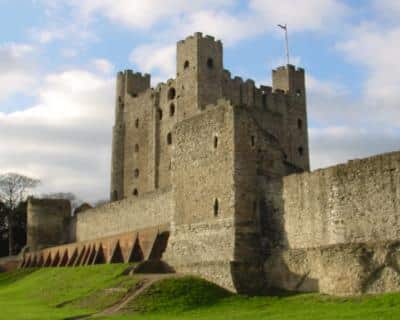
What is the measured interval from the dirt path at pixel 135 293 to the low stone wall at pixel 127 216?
28.6ft

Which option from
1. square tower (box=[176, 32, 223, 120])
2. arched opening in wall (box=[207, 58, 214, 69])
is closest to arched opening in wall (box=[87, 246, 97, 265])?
square tower (box=[176, 32, 223, 120])

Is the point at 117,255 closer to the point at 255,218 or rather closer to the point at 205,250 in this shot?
the point at 205,250

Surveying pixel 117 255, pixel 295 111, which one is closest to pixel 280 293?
pixel 117 255

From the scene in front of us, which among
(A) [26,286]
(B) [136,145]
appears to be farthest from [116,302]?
(B) [136,145]

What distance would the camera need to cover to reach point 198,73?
57.6 meters

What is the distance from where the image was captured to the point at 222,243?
30000 millimetres

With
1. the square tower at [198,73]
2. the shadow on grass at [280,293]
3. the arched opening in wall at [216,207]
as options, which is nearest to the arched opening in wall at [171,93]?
the square tower at [198,73]

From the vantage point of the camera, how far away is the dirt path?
25867mm

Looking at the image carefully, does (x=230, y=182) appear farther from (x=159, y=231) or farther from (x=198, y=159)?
(x=159, y=231)

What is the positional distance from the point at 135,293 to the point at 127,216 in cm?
2003

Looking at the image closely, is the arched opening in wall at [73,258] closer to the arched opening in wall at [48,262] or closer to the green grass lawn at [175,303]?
the arched opening in wall at [48,262]

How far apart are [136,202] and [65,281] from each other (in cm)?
1128

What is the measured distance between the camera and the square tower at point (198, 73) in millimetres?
57656

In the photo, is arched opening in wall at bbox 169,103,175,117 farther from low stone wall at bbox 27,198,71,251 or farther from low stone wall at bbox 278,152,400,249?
low stone wall at bbox 278,152,400,249
